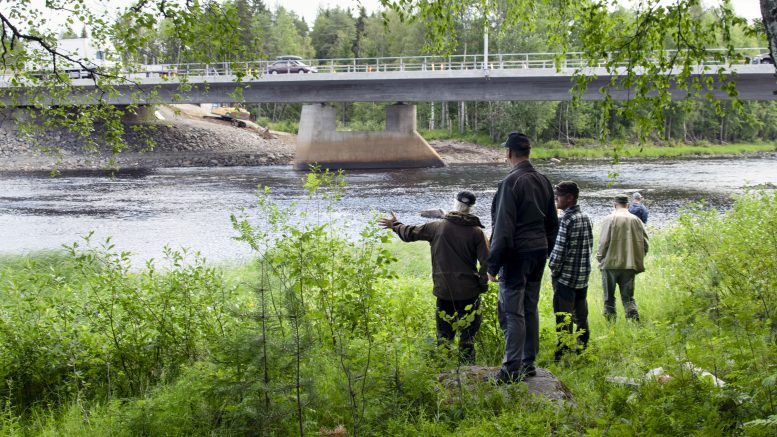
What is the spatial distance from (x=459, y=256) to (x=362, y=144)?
3905cm

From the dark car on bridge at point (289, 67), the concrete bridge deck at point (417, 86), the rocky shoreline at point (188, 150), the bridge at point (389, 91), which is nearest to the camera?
the concrete bridge deck at point (417, 86)

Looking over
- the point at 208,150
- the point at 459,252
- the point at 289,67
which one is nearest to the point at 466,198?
the point at 459,252

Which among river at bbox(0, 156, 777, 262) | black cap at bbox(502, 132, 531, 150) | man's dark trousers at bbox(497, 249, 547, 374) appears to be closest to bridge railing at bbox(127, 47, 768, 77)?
black cap at bbox(502, 132, 531, 150)

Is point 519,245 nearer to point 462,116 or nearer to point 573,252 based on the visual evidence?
point 573,252

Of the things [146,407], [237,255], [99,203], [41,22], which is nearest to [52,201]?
[99,203]

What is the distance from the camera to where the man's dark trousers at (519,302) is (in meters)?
5.22

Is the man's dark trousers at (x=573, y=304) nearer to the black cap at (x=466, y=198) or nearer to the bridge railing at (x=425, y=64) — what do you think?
the black cap at (x=466, y=198)

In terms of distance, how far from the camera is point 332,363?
18.0 feet

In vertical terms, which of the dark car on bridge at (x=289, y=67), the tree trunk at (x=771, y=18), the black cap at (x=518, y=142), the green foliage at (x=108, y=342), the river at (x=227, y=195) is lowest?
the river at (x=227, y=195)

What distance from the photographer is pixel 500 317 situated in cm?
561

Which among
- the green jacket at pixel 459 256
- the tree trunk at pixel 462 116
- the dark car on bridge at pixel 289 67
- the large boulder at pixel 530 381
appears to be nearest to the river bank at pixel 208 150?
the tree trunk at pixel 462 116

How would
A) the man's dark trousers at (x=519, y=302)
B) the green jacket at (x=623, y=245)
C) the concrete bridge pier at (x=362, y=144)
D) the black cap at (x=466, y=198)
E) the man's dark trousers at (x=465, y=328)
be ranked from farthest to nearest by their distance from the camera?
the concrete bridge pier at (x=362, y=144) → the green jacket at (x=623, y=245) → the man's dark trousers at (x=465, y=328) → the black cap at (x=466, y=198) → the man's dark trousers at (x=519, y=302)

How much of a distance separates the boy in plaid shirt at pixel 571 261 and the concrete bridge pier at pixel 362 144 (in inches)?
1473

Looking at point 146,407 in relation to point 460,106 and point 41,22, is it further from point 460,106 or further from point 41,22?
point 460,106
